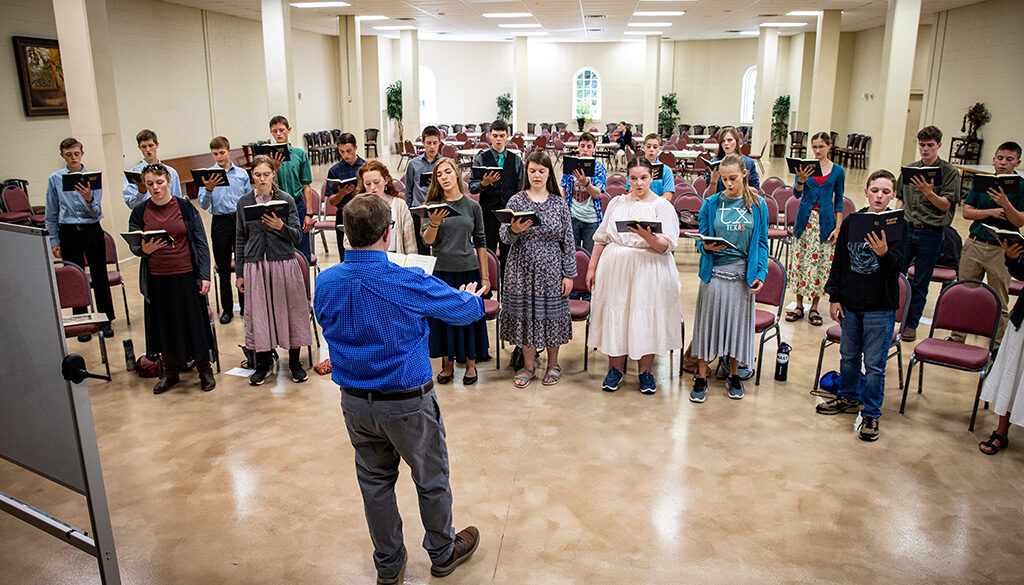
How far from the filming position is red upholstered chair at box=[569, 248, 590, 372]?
18.3 feet

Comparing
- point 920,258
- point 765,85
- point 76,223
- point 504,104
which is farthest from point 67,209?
point 504,104

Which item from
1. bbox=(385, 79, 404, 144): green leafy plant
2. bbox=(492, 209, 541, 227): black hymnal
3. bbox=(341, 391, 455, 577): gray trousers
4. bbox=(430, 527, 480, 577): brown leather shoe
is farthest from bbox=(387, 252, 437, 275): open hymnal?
bbox=(385, 79, 404, 144): green leafy plant

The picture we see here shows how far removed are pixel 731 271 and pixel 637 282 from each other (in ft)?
2.03

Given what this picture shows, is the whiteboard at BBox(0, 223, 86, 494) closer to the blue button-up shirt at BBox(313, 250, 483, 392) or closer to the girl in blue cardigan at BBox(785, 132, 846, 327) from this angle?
the blue button-up shirt at BBox(313, 250, 483, 392)

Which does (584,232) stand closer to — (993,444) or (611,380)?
(611,380)

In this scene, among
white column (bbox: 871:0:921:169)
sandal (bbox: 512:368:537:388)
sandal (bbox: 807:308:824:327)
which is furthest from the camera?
white column (bbox: 871:0:921:169)

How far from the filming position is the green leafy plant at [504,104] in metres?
26.8

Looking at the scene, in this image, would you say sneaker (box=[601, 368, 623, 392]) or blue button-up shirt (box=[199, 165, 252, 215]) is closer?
sneaker (box=[601, 368, 623, 392])

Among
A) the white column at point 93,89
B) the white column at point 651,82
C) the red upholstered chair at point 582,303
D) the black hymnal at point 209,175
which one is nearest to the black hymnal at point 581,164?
the red upholstered chair at point 582,303

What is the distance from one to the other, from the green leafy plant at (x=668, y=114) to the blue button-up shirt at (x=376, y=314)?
23.5 m

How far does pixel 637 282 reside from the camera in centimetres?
504

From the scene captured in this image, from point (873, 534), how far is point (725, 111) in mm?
23820

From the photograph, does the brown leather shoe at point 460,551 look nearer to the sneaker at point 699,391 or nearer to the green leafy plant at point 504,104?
the sneaker at point 699,391

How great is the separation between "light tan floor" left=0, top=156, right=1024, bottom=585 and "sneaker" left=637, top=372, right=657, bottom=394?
0.07m
